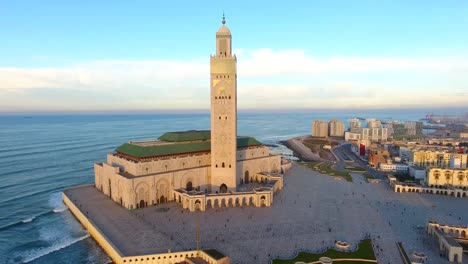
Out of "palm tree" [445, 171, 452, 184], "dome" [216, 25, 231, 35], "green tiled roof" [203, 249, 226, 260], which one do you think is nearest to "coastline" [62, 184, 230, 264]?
"green tiled roof" [203, 249, 226, 260]

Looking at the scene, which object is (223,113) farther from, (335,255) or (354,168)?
(354,168)

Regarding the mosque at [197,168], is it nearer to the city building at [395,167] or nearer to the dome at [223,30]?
the dome at [223,30]

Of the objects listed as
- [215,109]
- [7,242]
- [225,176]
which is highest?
[215,109]

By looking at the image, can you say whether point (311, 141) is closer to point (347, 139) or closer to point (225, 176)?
point (347, 139)

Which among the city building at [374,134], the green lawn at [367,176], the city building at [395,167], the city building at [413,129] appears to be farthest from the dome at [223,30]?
the city building at [413,129]

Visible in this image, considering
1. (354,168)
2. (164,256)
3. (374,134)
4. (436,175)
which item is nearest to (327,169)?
(354,168)

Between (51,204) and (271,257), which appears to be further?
(51,204)

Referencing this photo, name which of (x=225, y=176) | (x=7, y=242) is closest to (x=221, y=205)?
(x=225, y=176)
